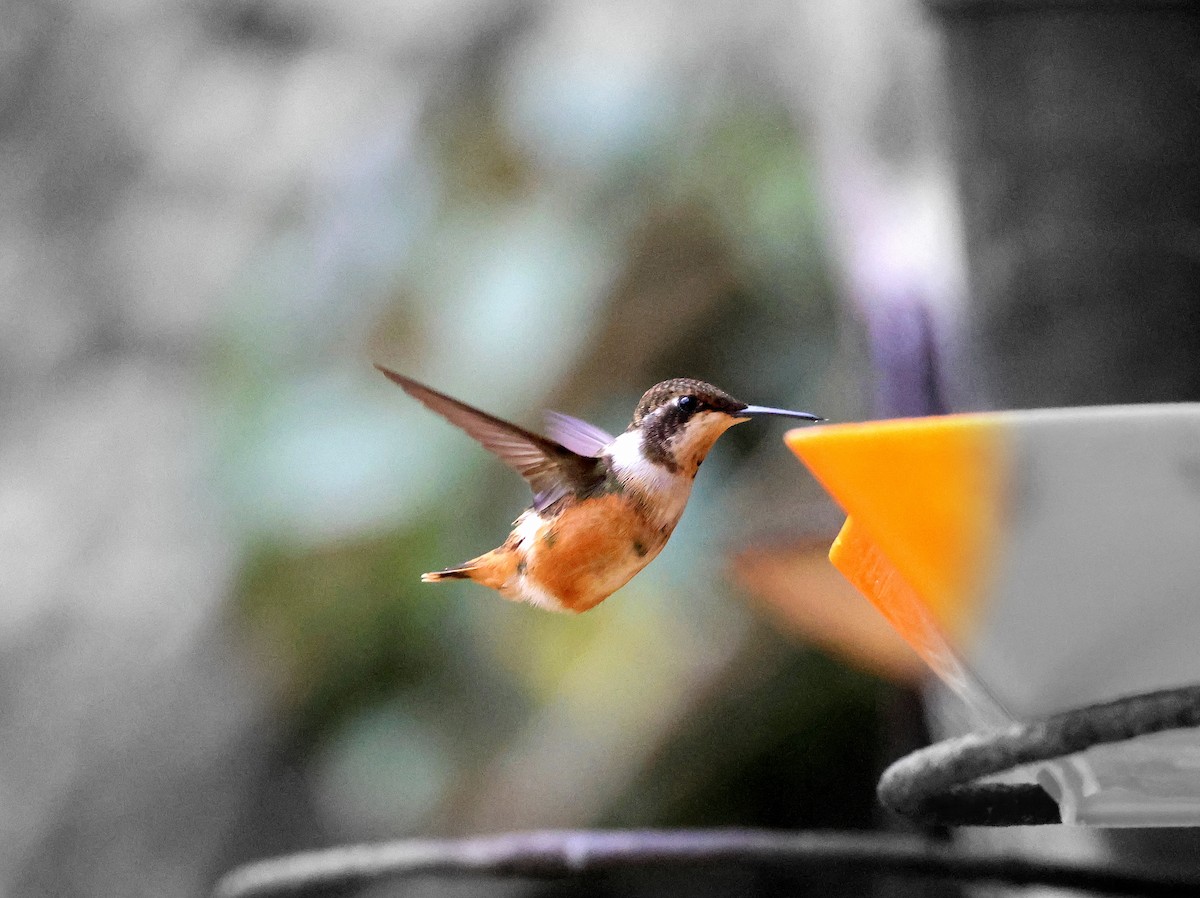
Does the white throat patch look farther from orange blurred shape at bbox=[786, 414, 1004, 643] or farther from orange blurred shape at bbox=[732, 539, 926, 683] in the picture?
orange blurred shape at bbox=[732, 539, 926, 683]

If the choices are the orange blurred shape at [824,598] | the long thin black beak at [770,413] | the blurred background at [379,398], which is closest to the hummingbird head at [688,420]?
the long thin black beak at [770,413]

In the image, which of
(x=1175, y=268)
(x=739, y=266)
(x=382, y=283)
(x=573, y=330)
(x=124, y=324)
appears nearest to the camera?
(x=1175, y=268)

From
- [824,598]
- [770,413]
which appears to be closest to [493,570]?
[770,413]

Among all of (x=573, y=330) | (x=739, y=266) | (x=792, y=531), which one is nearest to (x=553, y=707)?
(x=573, y=330)

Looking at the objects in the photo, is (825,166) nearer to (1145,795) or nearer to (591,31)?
(591,31)

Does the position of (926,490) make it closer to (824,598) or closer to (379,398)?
(824,598)

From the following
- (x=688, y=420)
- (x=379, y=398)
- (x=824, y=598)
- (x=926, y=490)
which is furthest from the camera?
(x=379, y=398)

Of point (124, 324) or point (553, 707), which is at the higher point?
point (124, 324)
